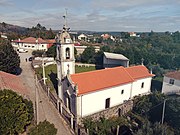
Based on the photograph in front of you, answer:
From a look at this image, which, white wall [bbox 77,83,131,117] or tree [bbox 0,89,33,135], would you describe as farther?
white wall [bbox 77,83,131,117]

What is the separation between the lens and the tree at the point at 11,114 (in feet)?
58.3

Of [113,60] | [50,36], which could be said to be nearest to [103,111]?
[113,60]

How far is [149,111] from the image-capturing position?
28.0m

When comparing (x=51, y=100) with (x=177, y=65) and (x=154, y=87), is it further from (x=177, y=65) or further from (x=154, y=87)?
(x=177, y=65)

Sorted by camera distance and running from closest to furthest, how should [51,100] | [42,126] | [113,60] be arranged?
[42,126]
[51,100]
[113,60]

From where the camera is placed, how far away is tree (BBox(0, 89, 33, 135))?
1778 centimetres

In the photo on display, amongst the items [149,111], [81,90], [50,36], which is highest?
[50,36]

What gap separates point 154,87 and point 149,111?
14376mm

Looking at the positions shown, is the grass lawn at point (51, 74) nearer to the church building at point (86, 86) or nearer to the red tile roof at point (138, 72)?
the church building at point (86, 86)

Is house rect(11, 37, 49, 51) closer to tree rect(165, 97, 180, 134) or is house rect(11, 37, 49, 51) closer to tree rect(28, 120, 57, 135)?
tree rect(165, 97, 180, 134)

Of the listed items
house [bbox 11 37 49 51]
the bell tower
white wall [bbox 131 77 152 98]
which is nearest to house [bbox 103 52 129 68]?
white wall [bbox 131 77 152 98]

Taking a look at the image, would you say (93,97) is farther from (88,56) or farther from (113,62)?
(88,56)

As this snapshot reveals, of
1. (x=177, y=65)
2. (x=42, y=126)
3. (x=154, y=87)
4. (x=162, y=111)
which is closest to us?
(x=42, y=126)

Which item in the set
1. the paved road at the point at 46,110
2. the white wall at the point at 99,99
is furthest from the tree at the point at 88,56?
the white wall at the point at 99,99
